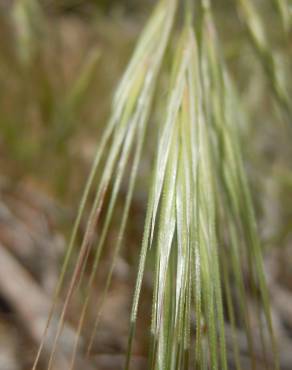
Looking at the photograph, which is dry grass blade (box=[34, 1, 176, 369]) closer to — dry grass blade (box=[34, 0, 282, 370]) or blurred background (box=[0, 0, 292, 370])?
dry grass blade (box=[34, 0, 282, 370])

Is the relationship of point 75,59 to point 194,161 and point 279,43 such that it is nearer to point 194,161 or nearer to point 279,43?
point 279,43

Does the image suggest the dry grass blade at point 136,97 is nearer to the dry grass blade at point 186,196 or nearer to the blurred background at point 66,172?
the dry grass blade at point 186,196

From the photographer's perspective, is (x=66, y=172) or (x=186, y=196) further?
(x=66, y=172)

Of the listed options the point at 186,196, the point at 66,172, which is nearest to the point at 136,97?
the point at 186,196

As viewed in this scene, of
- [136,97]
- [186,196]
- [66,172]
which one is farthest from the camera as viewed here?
[66,172]

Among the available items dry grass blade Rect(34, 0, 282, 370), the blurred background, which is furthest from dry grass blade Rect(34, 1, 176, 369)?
the blurred background

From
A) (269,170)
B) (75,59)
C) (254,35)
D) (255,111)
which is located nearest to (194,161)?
(254,35)

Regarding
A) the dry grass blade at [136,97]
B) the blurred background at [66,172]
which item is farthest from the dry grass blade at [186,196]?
the blurred background at [66,172]

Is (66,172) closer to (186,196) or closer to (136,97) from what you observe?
(136,97)
